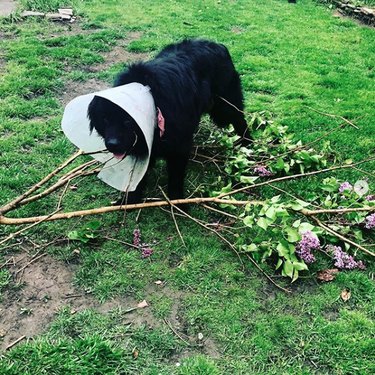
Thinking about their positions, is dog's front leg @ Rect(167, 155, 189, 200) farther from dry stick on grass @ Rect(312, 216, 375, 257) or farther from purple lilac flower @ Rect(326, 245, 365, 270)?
purple lilac flower @ Rect(326, 245, 365, 270)

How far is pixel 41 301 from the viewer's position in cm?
288

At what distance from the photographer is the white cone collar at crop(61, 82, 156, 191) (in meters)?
2.96

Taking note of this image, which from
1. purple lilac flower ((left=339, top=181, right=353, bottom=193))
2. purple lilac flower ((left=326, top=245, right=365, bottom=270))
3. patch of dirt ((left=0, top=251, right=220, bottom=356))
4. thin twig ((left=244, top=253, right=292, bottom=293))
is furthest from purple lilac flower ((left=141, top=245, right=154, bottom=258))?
purple lilac flower ((left=339, top=181, right=353, bottom=193))

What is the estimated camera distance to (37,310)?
2.82 m

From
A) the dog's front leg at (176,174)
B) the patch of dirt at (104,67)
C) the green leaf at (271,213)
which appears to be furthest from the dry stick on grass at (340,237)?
the patch of dirt at (104,67)

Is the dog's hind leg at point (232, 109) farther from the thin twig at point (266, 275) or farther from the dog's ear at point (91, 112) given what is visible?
the thin twig at point (266, 275)

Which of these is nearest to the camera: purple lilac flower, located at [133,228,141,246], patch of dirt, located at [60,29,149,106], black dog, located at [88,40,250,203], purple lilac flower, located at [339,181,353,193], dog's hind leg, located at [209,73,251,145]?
black dog, located at [88,40,250,203]

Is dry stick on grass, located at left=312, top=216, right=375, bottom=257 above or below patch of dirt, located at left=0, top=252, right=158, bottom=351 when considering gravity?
above

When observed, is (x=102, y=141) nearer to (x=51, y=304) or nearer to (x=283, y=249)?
(x=51, y=304)

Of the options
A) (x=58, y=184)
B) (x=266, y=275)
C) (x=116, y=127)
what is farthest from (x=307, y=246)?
(x=58, y=184)

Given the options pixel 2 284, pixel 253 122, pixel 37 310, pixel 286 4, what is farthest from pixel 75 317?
pixel 286 4

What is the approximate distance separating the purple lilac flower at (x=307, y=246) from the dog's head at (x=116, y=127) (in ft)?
4.27

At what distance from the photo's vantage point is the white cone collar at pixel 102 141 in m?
2.96

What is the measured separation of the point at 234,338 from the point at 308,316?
20.1 inches
